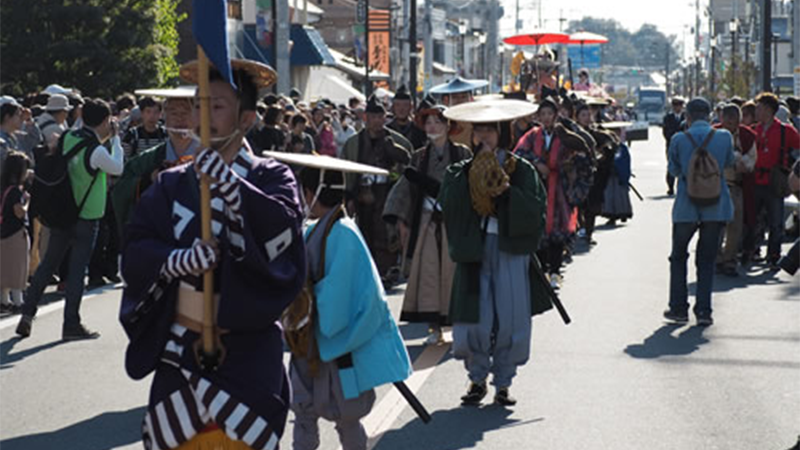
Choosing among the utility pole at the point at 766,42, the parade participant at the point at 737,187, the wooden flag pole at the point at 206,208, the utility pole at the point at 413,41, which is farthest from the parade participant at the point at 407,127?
the utility pole at the point at 413,41

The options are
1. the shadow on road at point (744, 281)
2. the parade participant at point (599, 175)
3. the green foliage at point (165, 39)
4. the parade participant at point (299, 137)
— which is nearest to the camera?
the shadow on road at point (744, 281)

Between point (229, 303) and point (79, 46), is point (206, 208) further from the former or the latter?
point (79, 46)

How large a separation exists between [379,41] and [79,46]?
132 ft

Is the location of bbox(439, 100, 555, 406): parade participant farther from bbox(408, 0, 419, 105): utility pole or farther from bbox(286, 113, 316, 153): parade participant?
bbox(408, 0, 419, 105): utility pole

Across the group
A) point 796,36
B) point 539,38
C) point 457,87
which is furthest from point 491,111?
point 796,36

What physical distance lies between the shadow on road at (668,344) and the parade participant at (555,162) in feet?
6.58

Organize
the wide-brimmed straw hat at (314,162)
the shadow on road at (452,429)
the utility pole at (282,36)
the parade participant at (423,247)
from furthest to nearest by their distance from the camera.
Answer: the utility pole at (282,36)
the parade participant at (423,247)
the shadow on road at (452,429)
the wide-brimmed straw hat at (314,162)

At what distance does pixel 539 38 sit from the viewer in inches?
1142

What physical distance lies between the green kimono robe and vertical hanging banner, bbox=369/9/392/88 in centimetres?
5988

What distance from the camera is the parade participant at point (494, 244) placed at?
27.2ft

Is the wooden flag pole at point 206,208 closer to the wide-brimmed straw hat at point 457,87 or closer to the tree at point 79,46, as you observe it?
the wide-brimmed straw hat at point 457,87

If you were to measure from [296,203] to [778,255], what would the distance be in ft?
42.4

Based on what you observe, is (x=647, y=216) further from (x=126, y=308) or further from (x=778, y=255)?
(x=126, y=308)

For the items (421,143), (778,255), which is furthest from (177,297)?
(778,255)
